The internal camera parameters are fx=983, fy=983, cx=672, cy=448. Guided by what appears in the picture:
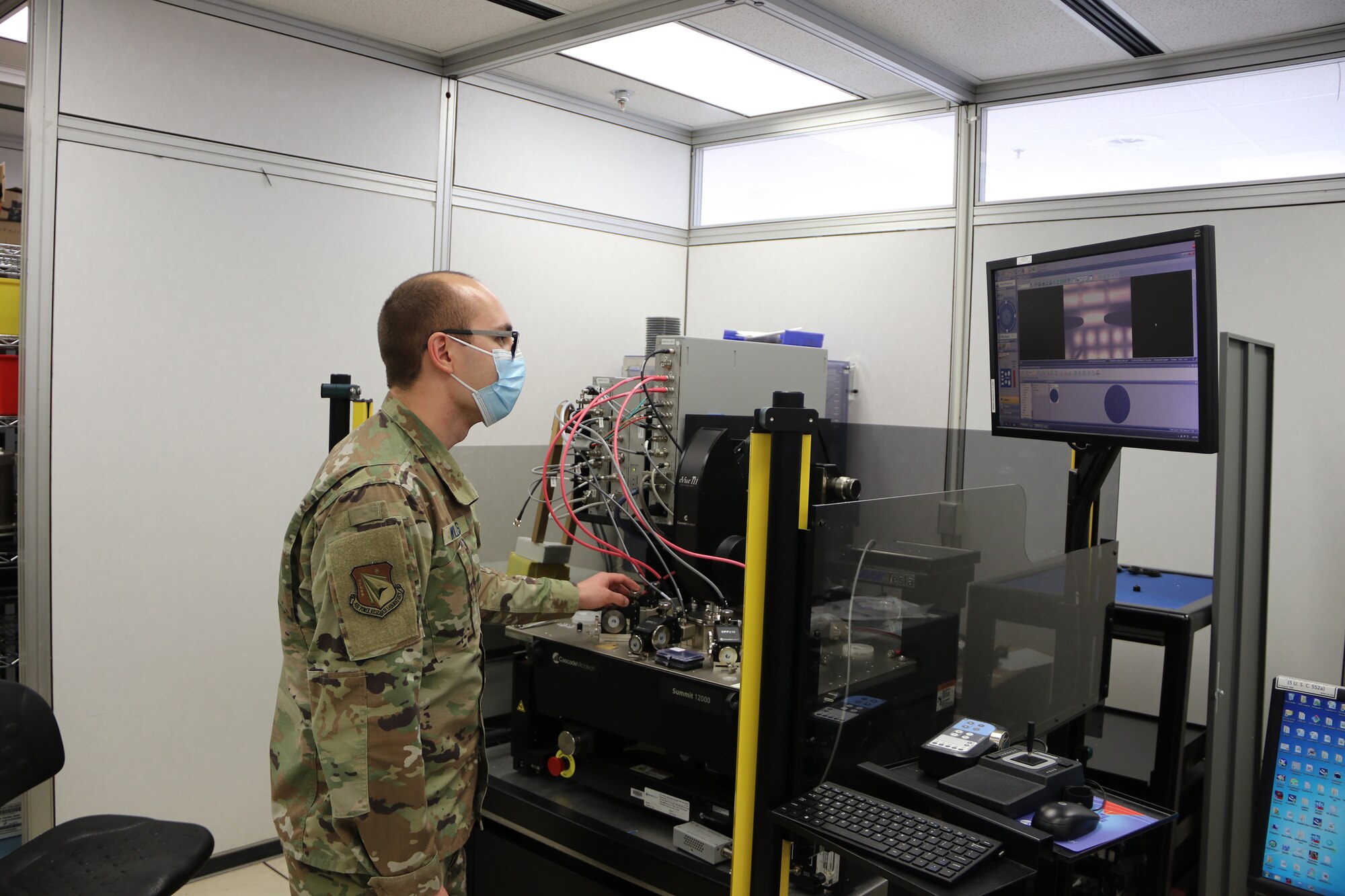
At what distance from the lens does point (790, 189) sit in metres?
3.92

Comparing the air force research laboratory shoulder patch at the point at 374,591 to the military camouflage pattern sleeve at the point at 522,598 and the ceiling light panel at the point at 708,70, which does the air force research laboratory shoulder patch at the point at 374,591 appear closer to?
the military camouflage pattern sleeve at the point at 522,598

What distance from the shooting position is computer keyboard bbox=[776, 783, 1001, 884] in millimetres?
1243

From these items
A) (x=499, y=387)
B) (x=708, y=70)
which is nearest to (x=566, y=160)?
(x=708, y=70)

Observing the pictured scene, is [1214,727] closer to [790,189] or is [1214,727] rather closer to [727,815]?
[727,815]

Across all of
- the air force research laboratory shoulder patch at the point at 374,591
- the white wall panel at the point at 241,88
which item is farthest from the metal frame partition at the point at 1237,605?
the white wall panel at the point at 241,88

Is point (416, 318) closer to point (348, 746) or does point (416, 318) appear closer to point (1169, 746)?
point (348, 746)

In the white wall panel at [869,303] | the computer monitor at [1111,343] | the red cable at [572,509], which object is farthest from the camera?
the white wall panel at [869,303]

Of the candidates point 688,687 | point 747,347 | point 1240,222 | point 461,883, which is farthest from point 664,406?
point 1240,222

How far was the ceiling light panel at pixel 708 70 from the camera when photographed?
3.02 m

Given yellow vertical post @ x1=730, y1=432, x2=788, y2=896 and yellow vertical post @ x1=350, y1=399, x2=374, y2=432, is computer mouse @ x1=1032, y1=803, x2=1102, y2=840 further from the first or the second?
yellow vertical post @ x1=350, y1=399, x2=374, y2=432

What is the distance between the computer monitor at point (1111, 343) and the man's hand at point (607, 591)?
81 cm

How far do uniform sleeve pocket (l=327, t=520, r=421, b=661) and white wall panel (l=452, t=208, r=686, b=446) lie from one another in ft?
6.52

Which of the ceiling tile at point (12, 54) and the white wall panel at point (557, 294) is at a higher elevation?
the ceiling tile at point (12, 54)

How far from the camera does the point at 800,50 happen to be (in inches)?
119
